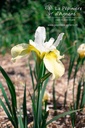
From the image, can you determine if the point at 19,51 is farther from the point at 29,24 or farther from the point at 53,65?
the point at 29,24

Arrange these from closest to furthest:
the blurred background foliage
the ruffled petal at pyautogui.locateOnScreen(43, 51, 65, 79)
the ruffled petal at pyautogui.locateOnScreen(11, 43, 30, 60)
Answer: the ruffled petal at pyautogui.locateOnScreen(43, 51, 65, 79) < the ruffled petal at pyautogui.locateOnScreen(11, 43, 30, 60) < the blurred background foliage

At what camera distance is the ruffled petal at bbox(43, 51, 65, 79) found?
45.4 inches

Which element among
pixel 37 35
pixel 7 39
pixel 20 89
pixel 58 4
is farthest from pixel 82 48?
pixel 7 39

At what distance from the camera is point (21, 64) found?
3256mm

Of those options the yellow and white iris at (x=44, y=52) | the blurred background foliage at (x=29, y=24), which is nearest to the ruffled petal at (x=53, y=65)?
the yellow and white iris at (x=44, y=52)

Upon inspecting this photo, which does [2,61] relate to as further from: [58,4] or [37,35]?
Result: [37,35]

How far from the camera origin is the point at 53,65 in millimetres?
1184

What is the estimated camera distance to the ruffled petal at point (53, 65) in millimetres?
1153

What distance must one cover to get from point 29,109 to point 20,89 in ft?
1.39

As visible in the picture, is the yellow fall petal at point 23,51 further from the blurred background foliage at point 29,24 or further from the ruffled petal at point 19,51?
the blurred background foliage at point 29,24

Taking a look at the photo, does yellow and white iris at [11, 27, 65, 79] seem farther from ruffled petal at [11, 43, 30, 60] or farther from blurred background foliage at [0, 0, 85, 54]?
blurred background foliage at [0, 0, 85, 54]

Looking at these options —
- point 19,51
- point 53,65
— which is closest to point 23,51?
point 19,51

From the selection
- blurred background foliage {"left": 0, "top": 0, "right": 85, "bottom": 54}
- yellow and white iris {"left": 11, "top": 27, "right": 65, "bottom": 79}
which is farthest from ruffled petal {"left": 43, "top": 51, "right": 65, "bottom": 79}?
blurred background foliage {"left": 0, "top": 0, "right": 85, "bottom": 54}

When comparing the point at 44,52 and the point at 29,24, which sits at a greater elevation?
the point at 44,52
